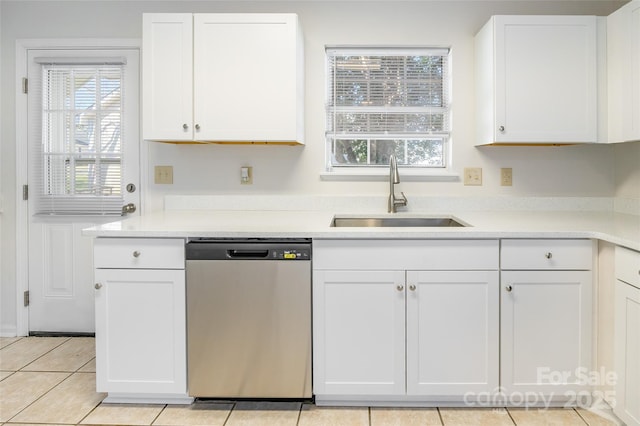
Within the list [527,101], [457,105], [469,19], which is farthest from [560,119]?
[469,19]

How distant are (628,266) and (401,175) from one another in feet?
4.39

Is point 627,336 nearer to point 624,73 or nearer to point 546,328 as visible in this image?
point 546,328

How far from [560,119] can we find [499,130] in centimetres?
32

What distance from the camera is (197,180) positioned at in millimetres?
3008

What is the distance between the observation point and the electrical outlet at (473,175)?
2928 mm

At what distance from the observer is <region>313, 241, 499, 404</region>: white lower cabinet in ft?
7.07

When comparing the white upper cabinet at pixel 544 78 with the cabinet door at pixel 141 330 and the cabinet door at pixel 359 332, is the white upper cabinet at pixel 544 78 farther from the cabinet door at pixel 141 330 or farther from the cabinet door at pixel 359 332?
the cabinet door at pixel 141 330

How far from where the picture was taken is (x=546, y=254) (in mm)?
2139

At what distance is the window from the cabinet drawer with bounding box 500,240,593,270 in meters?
0.99

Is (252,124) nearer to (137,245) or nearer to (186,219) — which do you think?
(186,219)

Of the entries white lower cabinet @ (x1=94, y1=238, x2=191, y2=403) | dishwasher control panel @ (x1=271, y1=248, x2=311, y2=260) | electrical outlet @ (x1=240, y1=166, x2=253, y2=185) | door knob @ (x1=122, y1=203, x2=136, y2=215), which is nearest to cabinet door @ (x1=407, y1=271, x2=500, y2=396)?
dishwasher control panel @ (x1=271, y1=248, x2=311, y2=260)

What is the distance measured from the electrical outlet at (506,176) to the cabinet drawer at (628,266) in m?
0.98

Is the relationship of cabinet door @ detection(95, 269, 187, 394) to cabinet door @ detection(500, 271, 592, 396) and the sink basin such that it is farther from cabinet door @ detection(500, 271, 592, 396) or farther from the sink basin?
cabinet door @ detection(500, 271, 592, 396)

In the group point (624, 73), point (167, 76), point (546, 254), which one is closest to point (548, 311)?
point (546, 254)
